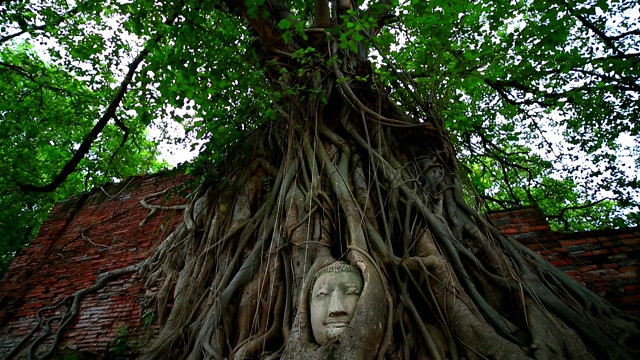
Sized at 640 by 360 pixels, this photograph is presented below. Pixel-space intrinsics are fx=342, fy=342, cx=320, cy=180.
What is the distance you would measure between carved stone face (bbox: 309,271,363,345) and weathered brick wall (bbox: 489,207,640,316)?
202cm

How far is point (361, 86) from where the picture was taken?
330cm

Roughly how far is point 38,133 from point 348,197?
5.74 m

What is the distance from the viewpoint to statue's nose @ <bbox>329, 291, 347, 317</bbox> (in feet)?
5.82

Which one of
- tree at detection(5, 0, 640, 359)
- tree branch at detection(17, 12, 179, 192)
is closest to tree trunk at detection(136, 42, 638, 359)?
tree at detection(5, 0, 640, 359)

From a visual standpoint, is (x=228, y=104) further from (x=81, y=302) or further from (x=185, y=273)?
(x=81, y=302)

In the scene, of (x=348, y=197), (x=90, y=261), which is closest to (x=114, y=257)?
(x=90, y=261)

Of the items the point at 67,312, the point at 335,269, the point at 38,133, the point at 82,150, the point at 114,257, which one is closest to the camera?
the point at 335,269

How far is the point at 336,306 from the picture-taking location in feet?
5.87

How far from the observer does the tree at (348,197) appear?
Answer: 72.9 inches

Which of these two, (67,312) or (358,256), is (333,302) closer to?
(358,256)

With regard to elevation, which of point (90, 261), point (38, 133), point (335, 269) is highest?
point (38, 133)

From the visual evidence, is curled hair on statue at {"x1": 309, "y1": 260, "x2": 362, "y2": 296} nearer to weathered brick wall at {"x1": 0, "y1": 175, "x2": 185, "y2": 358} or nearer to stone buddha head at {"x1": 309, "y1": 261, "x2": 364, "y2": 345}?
stone buddha head at {"x1": 309, "y1": 261, "x2": 364, "y2": 345}

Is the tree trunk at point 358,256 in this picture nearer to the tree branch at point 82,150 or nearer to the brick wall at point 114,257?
the brick wall at point 114,257

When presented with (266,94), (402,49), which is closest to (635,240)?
(402,49)
